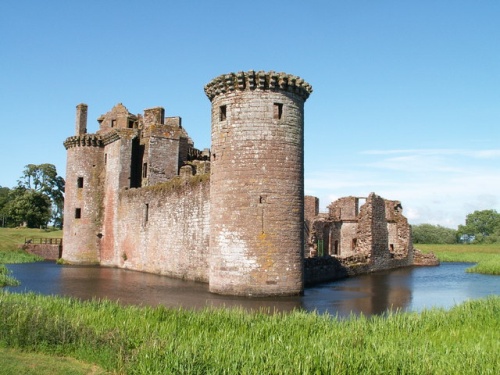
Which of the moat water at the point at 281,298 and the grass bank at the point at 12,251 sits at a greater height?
the grass bank at the point at 12,251

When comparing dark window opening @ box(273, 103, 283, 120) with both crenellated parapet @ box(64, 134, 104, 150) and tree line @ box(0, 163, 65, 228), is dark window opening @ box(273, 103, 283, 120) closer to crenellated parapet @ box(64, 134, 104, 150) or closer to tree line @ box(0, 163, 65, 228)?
crenellated parapet @ box(64, 134, 104, 150)

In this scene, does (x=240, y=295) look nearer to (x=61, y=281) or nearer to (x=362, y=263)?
(x=61, y=281)

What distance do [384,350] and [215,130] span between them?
Answer: 1072cm

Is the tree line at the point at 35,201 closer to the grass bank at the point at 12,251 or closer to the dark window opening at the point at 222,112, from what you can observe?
the grass bank at the point at 12,251

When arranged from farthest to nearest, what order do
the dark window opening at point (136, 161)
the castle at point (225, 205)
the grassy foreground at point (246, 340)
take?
the dark window opening at point (136, 161)
the castle at point (225, 205)
the grassy foreground at point (246, 340)

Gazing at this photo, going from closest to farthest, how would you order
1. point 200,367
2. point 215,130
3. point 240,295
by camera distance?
point 200,367, point 240,295, point 215,130

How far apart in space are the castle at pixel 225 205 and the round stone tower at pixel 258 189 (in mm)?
31

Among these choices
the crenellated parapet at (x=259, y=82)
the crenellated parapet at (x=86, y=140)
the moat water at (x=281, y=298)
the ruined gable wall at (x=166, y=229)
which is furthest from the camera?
the crenellated parapet at (x=86, y=140)

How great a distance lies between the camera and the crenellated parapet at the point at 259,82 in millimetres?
15906

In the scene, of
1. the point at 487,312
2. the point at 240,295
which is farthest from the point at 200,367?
the point at 240,295

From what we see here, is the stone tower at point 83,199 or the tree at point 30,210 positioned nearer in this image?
the stone tower at point 83,199

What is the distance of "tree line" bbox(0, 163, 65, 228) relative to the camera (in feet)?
204

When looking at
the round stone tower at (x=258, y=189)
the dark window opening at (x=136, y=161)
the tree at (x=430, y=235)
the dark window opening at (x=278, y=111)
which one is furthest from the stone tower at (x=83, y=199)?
the tree at (x=430, y=235)

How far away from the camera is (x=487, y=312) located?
11141mm
